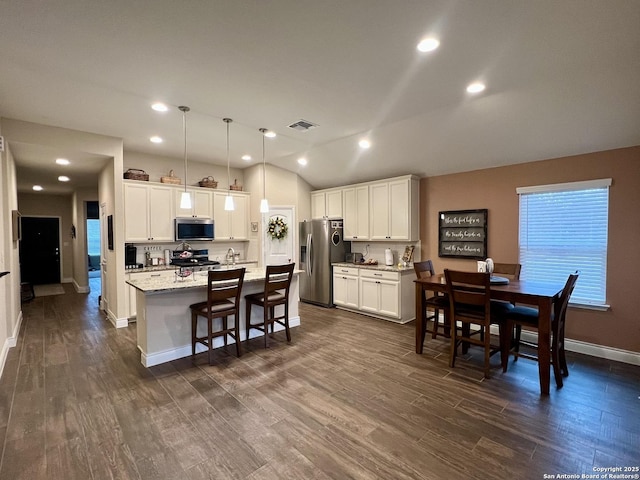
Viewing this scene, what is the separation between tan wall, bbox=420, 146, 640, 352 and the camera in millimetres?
3449

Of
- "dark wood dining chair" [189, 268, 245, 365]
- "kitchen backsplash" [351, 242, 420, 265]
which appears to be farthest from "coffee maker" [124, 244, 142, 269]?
"kitchen backsplash" [351, 242, 420, 265]

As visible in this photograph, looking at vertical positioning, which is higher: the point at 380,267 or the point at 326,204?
the point at 326,204

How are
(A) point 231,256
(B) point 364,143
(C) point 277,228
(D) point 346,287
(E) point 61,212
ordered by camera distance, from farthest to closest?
(E) point 61,212
(C) point 277,228
(A) point 231,256
(D) point 346,287
(B) point 364,143

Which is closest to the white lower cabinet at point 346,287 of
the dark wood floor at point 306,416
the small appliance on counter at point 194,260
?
the dark wood floor at point 306,416

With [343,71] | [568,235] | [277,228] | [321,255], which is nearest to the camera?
[343,71]

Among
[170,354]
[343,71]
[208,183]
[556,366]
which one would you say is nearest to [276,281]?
[170,354]

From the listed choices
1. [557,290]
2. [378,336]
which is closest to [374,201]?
[378,336]

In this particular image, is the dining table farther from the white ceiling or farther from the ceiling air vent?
the ceiling air vent

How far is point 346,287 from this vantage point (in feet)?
18.9

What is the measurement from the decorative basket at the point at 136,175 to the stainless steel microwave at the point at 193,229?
834 millimetres

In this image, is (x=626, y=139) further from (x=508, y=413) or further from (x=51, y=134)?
(x=51, y=134)

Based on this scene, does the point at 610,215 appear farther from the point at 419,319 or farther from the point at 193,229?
the point at 193,229

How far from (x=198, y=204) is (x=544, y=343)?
544 cm

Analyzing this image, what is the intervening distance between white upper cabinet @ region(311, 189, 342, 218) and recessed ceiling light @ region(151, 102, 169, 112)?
3.43m
